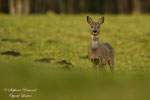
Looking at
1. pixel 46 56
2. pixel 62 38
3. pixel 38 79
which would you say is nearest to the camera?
pixel 38 79

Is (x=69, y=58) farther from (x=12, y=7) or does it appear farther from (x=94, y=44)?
(x=12, y=7)

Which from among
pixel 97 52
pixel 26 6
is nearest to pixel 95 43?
pixel 97 52

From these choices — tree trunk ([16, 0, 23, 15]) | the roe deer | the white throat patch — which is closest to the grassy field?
the roe deer

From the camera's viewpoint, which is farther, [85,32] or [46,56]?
[85,32]

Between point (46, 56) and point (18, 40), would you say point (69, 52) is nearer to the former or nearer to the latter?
point (46, 56)

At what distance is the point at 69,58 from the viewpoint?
1783 centimetres

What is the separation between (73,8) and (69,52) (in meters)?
15.5

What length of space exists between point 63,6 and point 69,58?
16736 millimetres

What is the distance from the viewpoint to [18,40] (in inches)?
832

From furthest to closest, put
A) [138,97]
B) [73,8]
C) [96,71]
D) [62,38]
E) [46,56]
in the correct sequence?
[73,8] < [62,38] < [46,56] < [96,71] < [138,97]

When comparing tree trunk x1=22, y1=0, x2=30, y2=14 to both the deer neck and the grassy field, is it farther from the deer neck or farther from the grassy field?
the deer neck

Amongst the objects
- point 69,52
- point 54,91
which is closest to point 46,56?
point 69,52

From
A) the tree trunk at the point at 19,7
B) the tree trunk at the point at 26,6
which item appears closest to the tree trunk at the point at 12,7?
the tree trunk at the point at 19,7

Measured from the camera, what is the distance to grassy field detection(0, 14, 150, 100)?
27.1 ft
